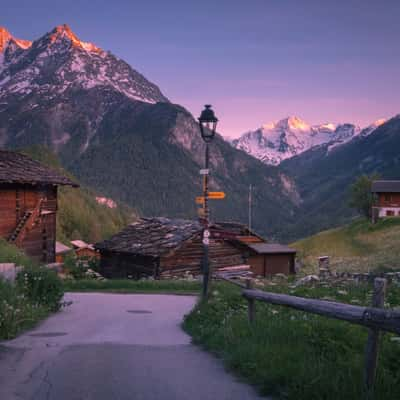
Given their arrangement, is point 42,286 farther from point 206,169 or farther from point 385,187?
point 385,187

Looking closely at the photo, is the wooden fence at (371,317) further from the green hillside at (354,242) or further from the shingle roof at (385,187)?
the shingle roof at (385,187)

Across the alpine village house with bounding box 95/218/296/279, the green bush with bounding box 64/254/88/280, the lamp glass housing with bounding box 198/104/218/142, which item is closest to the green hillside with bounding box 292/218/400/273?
the alpine village house with bounding box 95/218/296/279

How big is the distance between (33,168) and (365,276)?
49.3ft

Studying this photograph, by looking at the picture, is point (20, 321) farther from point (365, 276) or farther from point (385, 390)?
point (365, 276)

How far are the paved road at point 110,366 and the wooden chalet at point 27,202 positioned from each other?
14.0 m

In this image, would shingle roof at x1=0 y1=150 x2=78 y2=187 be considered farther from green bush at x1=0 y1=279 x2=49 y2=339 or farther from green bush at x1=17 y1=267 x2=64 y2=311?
green bush at x1=0 y1=279 x2=49 y2=339

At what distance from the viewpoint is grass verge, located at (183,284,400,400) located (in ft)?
18.1

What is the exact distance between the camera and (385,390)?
5.31 meters

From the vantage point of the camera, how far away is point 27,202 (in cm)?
2578

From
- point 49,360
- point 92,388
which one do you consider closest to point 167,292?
point 49,360

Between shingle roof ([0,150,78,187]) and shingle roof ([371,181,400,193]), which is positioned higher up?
shingle roof ([371,181,400,193])

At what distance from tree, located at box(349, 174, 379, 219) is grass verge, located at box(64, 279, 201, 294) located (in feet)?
214

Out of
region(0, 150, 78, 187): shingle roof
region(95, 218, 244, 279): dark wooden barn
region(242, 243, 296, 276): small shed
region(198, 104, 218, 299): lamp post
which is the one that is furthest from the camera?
region(242, 243, 296, 276): small shed

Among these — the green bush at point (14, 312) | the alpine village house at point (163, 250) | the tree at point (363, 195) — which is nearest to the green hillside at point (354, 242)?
the tree at point (363, 195)
